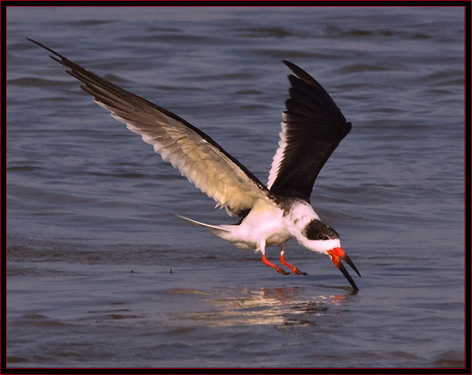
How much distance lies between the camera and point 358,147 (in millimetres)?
11875

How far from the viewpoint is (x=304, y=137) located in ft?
27.1

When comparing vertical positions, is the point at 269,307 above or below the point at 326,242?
below

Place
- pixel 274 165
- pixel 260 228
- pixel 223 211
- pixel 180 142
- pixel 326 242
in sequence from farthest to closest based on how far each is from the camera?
pixel 223 211 < pixel 274 165 < pixel 260 228 < pixel 326 242 < pixel 180 142

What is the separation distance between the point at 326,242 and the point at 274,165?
1052mm

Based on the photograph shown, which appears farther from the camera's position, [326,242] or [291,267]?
[291,267]

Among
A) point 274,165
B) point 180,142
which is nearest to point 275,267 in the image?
point 274,165

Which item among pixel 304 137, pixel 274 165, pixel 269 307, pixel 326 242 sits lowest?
pixel 269 307

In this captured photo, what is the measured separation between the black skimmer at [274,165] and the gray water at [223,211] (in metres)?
0.34

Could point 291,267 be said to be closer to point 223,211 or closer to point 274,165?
point 274,165

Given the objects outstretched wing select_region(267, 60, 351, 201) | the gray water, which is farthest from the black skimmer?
the gray water

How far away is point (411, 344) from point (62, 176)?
16.7ft

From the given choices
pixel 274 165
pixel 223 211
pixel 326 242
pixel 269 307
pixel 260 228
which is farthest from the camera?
pixel 223 211

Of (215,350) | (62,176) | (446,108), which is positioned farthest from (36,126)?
(215,350)

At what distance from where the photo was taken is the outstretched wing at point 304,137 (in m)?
7.97
